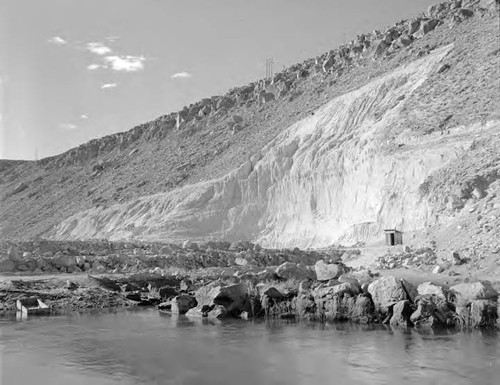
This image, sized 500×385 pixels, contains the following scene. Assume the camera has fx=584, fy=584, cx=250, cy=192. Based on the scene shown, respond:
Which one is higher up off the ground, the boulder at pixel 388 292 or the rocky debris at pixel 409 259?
the rocky debris at pixel 409 259

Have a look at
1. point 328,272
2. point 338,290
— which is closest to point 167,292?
point 328,272

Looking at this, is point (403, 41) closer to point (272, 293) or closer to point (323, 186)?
point (323, 186)

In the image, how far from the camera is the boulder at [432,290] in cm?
1470

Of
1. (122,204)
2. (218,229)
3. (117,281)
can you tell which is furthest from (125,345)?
(122,204)

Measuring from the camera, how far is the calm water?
10.4 metres

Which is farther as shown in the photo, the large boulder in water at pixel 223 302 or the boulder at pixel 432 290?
the large boulder in water at pixel 223 302

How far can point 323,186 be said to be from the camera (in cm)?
4162

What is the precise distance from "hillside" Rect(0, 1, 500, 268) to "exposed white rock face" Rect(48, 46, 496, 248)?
0.10 metres

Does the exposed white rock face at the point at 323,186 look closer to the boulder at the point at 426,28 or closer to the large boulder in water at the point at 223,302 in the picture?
the boulder at the point at 426,28

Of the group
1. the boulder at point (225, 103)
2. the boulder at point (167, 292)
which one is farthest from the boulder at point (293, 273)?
the boulder at point (225, 103)

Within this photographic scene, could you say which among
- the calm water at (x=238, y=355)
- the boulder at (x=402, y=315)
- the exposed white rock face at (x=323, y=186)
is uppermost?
the exposed white rock face at (x=323, y=186)

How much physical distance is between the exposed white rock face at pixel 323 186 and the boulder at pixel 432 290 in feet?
53.8

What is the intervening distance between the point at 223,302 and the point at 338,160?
2560 cm

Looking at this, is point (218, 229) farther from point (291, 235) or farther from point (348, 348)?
point (348, 348)
